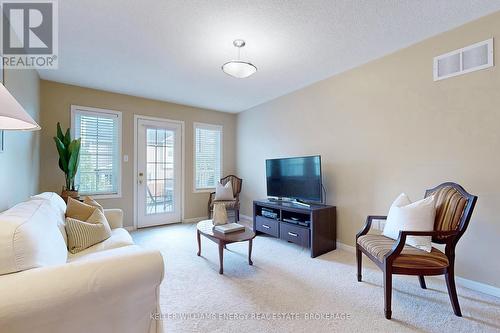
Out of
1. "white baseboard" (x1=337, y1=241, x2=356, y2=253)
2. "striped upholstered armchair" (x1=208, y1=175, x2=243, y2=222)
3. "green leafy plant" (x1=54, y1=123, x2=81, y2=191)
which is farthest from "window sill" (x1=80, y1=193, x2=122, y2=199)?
"white baseboard" (x1=337, y1=241, x2=356, y2=253)

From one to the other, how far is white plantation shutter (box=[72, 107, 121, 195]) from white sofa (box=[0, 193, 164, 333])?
2.95m

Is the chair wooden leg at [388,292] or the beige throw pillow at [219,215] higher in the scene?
the beige throw pillow at [219,215]

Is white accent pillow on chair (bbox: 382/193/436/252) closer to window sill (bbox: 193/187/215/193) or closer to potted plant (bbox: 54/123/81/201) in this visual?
window sill (bbox: 193/187/215/193)

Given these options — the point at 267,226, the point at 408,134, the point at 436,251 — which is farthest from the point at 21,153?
the point at 408,134

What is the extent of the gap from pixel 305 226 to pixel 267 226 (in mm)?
742

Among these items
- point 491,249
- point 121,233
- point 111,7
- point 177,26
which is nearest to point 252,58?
point 177,26

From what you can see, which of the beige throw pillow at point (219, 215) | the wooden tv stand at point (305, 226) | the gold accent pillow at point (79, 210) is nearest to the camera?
the gold accent pillow at point (79, 210)

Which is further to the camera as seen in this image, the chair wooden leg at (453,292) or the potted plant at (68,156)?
the potted plant at (68,156)

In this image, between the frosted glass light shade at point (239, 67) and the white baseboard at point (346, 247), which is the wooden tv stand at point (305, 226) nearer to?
the white baseboard at point (346, 247)

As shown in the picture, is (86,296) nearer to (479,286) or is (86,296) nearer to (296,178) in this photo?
(296,178)

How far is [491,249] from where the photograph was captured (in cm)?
208


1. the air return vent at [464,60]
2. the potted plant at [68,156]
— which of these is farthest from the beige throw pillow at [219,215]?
the air return vent at [464,60]

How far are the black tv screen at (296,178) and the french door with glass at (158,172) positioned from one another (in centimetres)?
199

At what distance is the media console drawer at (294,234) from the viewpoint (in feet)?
10.2
